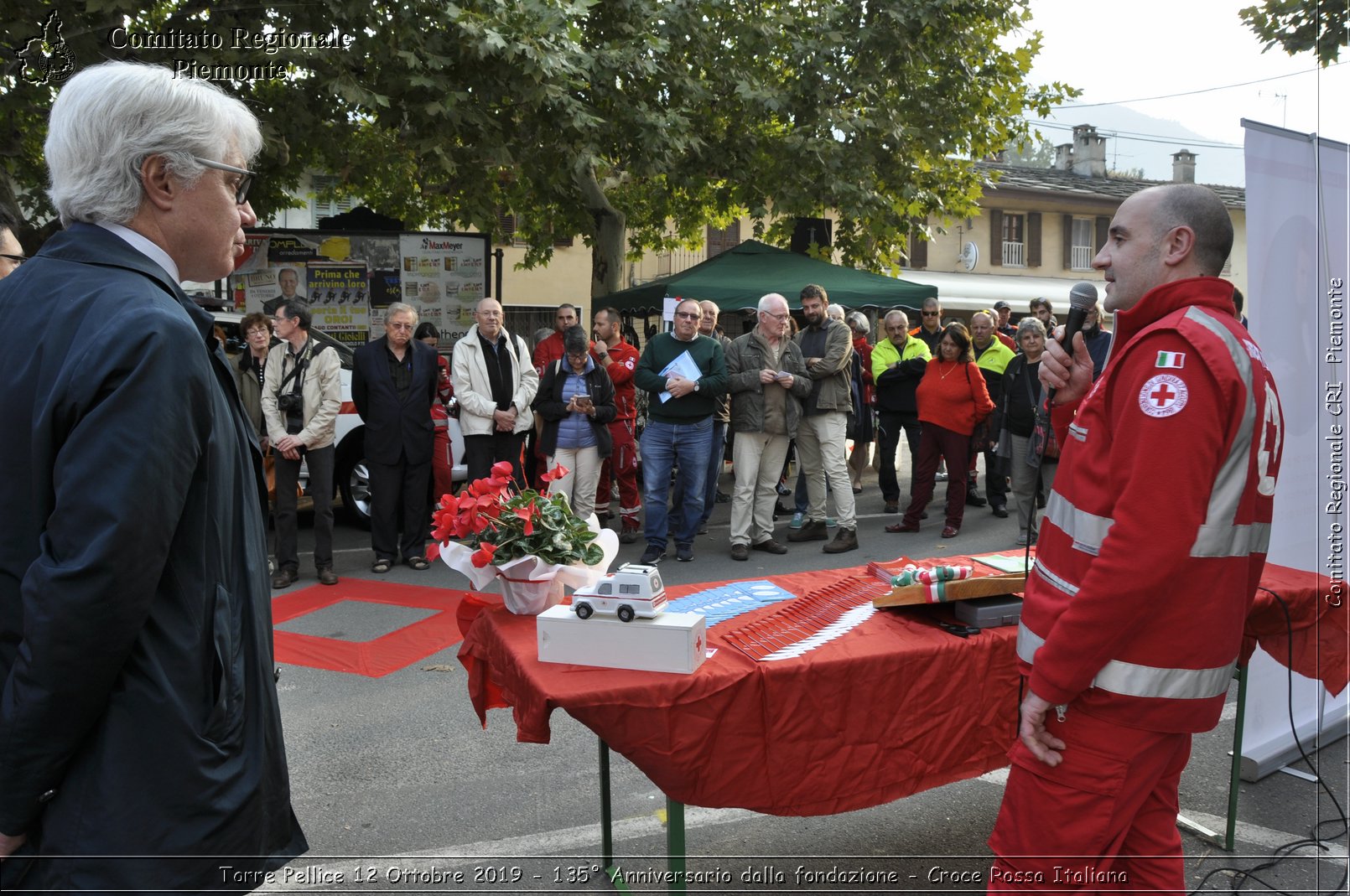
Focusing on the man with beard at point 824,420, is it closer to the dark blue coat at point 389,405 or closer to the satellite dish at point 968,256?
the dark blue coat at point 389,405

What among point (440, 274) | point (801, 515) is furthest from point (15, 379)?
point (440, 274)

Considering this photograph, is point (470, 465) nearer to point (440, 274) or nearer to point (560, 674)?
point (440, 274)

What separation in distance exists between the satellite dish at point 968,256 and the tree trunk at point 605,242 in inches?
853

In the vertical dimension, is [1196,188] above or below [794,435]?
above

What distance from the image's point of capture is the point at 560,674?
271cm

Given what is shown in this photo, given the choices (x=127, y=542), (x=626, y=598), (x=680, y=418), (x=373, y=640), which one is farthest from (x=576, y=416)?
(x=127, y=542)

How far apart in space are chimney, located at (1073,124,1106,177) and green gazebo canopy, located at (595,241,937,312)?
105ft

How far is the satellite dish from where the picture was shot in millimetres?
33719

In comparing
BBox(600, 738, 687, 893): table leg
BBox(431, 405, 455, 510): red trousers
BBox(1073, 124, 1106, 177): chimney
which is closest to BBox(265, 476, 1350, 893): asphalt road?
BBox(600, 738, 687, 893): table leg

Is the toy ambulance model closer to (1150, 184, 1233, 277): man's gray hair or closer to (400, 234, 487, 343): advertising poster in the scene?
(1150, 184, 1233, 277): man's gray hair

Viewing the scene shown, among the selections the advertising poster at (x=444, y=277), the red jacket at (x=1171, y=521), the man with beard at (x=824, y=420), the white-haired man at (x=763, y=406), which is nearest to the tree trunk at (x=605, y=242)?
the advertising poster at (x=444, y=277)

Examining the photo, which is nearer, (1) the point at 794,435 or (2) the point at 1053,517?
(2) the point at 1053,517

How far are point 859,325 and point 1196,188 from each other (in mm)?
9294

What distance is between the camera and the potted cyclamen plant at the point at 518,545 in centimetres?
317
